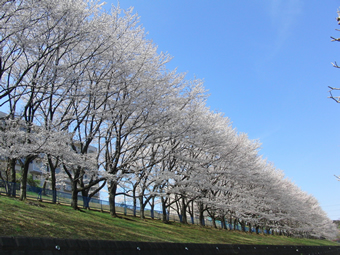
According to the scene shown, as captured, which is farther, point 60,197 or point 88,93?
point 60,197

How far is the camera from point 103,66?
1672 centimetres

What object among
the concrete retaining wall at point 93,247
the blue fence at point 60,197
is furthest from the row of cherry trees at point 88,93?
the concrete retaining wall at point 93,247

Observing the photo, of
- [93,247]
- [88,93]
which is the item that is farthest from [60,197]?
[93,247]

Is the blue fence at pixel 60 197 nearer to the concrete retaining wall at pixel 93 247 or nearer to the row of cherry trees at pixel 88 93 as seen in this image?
the row of cherry trees at pixel 88 93

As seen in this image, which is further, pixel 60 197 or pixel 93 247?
pixel 60 197

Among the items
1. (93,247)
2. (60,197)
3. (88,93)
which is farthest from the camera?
(60,197)

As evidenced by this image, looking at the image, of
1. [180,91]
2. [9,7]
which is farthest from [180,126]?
[9,7]

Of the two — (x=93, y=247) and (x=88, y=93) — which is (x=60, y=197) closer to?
(x=88, y=93)

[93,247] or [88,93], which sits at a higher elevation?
[88,93]

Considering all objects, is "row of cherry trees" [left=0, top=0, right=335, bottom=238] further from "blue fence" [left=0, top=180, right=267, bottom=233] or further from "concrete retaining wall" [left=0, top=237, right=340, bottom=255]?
"concrete retaining wall" [left=0, top=237, right=340, bottom=255]

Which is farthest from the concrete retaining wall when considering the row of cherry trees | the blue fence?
the blue fence

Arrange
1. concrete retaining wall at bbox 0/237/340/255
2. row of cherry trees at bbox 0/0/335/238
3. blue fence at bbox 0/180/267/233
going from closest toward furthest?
concrete retaining wall at bbox 0/237/340/255 < row of cherry trees at bbox 0/0/335/238 < blue fence at bbox 0/180/267/233

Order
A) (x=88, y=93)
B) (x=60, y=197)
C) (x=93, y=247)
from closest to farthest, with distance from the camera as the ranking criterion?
(x=93, y=247) → (x=88, y=93) → (x=60, y=197)

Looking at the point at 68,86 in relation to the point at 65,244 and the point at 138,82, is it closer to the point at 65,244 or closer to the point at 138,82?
the point at 138,82
